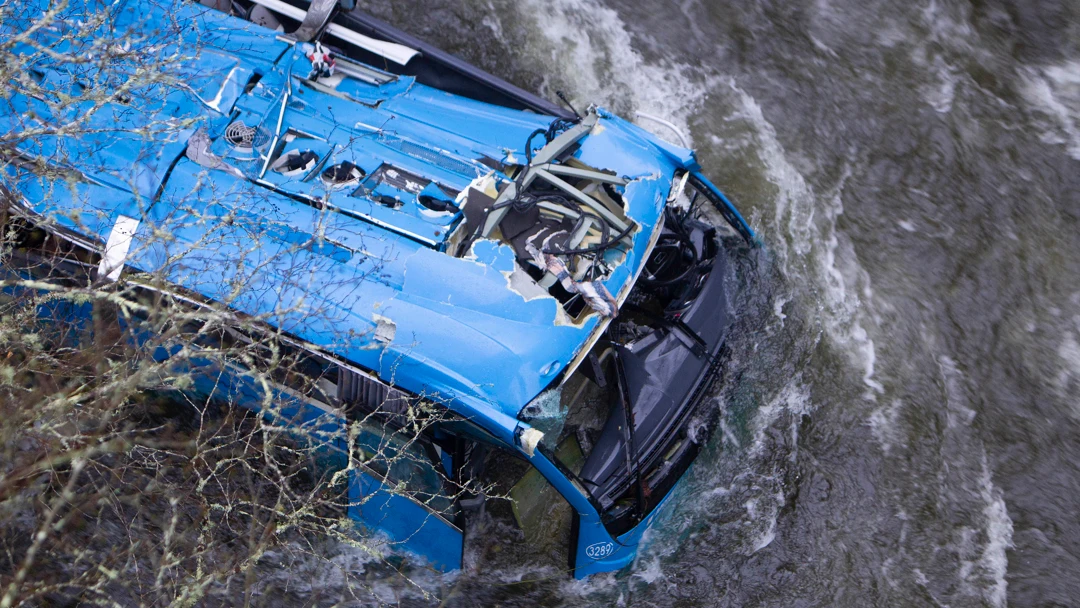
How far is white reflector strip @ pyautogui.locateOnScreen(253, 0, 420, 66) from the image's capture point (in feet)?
20.3

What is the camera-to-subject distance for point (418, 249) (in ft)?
17.1

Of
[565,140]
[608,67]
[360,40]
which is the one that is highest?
[565,140]

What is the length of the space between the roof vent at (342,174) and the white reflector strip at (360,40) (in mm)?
1001

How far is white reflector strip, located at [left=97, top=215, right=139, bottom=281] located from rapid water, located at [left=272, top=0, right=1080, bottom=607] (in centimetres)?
272

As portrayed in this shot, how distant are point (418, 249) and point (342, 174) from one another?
0.85 metres

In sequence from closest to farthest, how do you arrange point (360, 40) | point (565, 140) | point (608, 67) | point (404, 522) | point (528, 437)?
point (528, 437) < point (404, 522) < point (565, 140) < point (360, 40) < point (608, 67)

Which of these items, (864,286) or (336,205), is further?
(864,286)

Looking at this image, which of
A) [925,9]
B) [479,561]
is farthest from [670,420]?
[925,9]

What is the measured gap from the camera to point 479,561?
6184 millimetres

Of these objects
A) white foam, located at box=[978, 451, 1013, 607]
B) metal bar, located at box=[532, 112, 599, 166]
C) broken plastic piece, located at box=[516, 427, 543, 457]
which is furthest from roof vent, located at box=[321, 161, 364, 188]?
white foam, located at box=[978, 451, 1013, 607]

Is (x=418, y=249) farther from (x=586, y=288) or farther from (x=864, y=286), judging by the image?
(x=864, y=286)

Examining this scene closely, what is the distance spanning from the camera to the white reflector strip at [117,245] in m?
5.12

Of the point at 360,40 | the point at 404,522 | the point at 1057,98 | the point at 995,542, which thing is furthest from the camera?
the point at 1057,98

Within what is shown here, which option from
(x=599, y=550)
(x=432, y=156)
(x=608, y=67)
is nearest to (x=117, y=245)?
(x=432, y=156)
